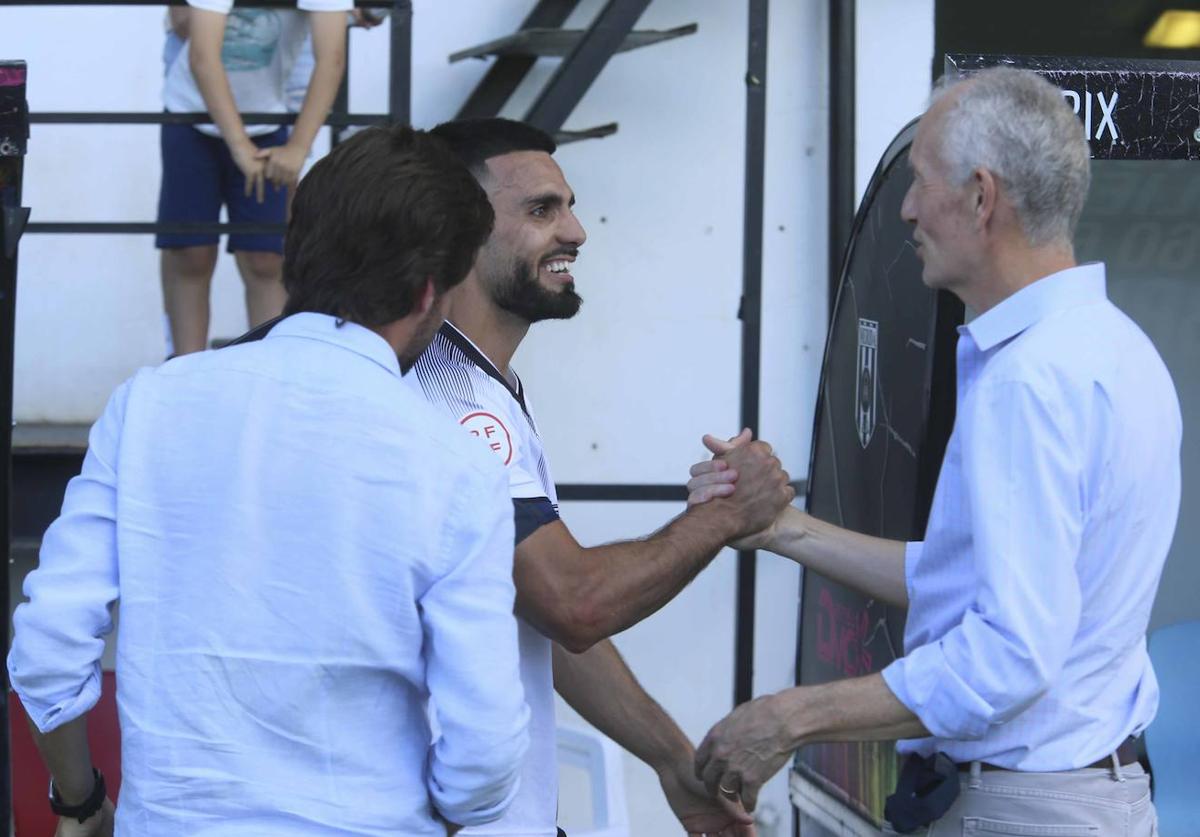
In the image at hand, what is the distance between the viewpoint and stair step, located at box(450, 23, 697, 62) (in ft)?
14.5

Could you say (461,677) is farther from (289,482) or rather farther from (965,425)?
(965,425)

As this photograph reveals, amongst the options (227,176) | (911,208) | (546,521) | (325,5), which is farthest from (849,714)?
(227,176)

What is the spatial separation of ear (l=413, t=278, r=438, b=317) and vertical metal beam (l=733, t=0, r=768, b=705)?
2.93m

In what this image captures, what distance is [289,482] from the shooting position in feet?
5.70

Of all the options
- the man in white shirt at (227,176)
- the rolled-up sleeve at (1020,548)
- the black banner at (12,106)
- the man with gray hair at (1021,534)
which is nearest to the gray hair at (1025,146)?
the man with gray hair at (1021,534)

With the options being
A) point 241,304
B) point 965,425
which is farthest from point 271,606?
point 241,304

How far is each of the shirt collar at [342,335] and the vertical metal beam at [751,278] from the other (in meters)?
3.02

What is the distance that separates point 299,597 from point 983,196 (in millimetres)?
1031

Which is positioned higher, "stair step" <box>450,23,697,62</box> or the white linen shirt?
"stair step" <box>450,23,697,62</box>

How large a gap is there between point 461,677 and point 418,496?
20 centimetres

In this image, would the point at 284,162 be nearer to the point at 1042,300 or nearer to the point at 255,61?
the point at 255,61

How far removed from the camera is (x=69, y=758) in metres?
2.09

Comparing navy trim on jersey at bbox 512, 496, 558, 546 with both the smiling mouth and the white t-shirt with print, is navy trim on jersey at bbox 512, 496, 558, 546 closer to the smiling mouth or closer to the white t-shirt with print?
the smiling mouth

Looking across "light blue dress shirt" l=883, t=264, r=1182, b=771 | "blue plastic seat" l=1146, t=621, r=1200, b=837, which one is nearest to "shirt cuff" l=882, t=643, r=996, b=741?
"light blue dress shirt" l=883, t=264, r=1182, b=771
